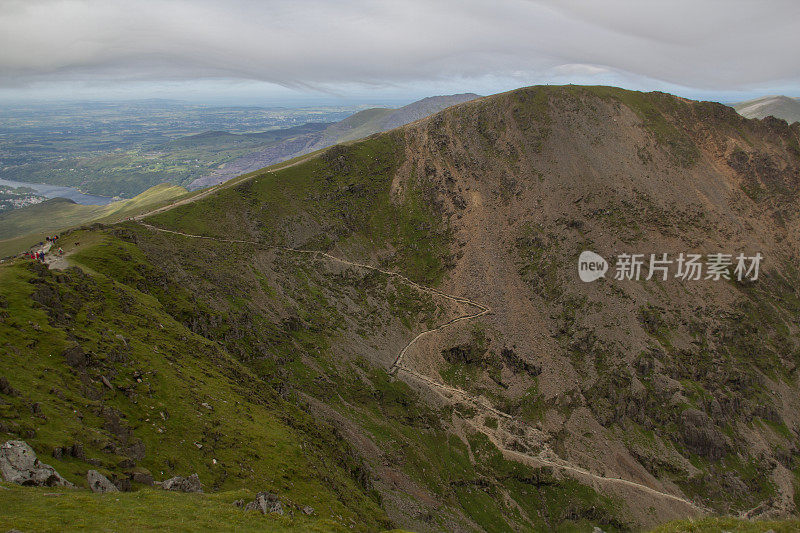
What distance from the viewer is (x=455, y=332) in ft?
409

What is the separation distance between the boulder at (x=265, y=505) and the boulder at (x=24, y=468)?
13.5 metres

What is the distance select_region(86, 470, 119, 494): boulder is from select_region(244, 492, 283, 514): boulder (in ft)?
34.6

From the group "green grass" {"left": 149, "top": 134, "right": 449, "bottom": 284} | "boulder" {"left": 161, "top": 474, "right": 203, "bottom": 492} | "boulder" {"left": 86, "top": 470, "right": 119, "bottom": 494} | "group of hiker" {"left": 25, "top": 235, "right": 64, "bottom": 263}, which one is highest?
"green grass" {"left": 149, "top": 134, "right": 449, "bottom": 284}

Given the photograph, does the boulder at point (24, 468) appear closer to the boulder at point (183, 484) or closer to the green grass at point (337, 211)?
the boulder at point (183, 484)

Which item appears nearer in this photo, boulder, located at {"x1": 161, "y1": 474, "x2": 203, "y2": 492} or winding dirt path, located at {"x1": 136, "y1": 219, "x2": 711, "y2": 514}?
boulder, located at {"x1": 161, "y1": 474, "x2": 203, "y2": 492}

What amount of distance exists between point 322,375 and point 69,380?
202 feet

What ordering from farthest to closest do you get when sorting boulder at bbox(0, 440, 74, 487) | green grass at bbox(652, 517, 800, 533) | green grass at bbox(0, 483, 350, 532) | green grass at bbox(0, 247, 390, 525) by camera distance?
green grass at bbox(0, 247, 390, 525)
boulder at bbox(0, 440, 74, 487)
green grass at bbox(652, 517, 800, 533)
green grass at bbox(0, 483, 350, 532)

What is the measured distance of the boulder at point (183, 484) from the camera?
34700 mm

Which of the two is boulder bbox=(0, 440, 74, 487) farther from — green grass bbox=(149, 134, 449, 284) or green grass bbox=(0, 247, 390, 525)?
green grass bbox=(149, 134, 449, 284)

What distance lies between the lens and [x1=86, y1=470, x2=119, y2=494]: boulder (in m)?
29.6

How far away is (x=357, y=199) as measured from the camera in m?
164

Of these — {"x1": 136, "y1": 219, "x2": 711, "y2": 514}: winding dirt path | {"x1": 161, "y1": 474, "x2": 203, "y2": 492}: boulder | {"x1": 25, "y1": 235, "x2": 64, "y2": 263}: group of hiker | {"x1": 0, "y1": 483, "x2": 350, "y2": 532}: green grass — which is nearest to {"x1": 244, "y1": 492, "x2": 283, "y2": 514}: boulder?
{"x1": 0, "y1": 483, "x2": 350, "y2": 532}: green grass

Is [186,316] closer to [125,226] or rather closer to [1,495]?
[125,226]

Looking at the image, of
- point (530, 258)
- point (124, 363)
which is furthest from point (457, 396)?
point (124, 363)
